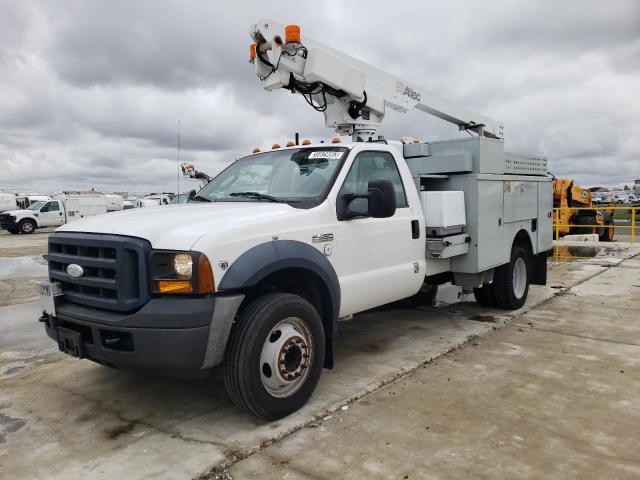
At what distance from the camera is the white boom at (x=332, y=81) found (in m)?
5.22

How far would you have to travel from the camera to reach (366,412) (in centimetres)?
364

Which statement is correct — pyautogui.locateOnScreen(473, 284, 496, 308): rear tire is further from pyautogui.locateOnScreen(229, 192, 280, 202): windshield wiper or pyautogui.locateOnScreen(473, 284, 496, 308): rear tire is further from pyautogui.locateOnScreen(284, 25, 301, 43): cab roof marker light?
pyautogui.locateOnScreen(284, 25, 301, 43): cab roof marker light

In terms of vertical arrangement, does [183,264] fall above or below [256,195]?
below

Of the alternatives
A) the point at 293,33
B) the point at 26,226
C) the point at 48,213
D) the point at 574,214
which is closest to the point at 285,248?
the point at 293,33

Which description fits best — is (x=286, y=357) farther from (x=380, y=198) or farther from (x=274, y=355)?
(x=380, y=198)

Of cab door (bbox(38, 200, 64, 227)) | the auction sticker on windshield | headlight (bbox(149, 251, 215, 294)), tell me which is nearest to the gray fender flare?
headlight (bbox(149, 251, 215, 294))

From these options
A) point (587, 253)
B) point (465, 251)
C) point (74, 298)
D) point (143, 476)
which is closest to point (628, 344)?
point (465, 251)

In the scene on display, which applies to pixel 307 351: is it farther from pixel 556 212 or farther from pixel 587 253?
pixel 556 212

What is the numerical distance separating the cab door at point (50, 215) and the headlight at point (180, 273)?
1220 inches

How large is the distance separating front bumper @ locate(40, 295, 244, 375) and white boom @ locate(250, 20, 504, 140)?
296 centimetres

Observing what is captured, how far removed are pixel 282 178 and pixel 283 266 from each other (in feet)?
3.82

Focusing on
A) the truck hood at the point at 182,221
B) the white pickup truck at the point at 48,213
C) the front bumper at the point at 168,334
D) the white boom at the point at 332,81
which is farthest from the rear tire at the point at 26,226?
the front bumper at the point at 168,334

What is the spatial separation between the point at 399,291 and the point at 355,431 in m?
1.72

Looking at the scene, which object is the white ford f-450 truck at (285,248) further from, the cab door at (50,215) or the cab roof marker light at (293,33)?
the cab door at (50,215)
